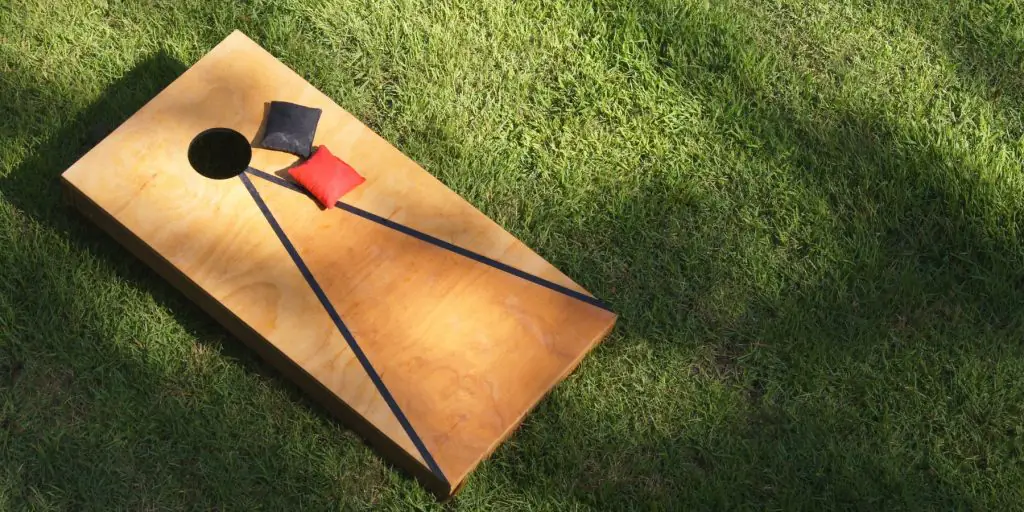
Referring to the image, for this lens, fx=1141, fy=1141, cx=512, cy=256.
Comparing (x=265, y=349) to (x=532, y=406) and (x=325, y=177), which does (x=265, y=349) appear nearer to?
(x=325, y=177)

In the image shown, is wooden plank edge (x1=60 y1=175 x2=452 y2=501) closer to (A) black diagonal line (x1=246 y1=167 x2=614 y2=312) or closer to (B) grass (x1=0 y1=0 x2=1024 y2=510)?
(B) grass (x1=0 y1=0 x2=1024 y2=510)

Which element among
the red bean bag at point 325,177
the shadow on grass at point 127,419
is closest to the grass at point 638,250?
the shadow on grass at point 127,419

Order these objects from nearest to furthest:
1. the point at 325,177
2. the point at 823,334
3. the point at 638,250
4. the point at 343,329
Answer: the point at 343,329
the point at 325,177
the point at 823,334
the point at 638,250

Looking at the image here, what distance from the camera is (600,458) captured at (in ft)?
12.7

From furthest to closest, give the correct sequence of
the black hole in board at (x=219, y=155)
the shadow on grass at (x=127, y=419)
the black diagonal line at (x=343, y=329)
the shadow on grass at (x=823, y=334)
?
the black hole in board at (x=219, y=155)
the shadow on grass at (x=823, y=334)
the shadow on grass at (x=127, y=419)
the black diagonal line at (x=343, y=329)

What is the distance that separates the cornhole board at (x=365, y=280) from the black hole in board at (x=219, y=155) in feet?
0.77

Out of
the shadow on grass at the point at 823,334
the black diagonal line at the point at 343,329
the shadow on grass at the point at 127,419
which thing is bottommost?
the shadow on grass at the point at 127,419

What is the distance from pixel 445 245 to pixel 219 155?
0.99 m

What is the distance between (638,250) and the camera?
4262mm

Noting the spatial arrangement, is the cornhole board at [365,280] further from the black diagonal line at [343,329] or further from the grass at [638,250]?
the grass at [638,250]

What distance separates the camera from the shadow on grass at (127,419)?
3.73 meters

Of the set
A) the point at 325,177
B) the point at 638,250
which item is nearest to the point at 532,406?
the point at 638,250

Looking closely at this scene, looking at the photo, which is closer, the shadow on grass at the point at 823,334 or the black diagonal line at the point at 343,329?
the black diagonal line at the point at 343,329

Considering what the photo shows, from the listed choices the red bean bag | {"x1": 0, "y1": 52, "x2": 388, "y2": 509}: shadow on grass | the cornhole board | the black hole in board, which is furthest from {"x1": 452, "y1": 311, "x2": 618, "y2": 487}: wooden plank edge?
the black hole in board
